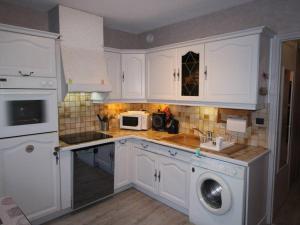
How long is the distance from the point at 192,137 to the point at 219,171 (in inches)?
34.8

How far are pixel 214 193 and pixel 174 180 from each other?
51 cm

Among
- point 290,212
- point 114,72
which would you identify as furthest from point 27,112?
point 290,212

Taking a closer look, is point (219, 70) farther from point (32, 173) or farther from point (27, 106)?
point (32, 173)

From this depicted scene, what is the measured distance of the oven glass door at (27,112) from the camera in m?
1.98

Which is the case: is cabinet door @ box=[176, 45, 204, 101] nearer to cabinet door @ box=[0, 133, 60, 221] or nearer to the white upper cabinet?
the white upper cabinet

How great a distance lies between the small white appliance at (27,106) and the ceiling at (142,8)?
97cm

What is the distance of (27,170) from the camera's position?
2.15m

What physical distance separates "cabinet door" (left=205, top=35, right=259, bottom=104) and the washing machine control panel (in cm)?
66

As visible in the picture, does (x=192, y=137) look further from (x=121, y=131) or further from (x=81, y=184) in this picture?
(x=81, y=184)

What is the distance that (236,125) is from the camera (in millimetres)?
2398

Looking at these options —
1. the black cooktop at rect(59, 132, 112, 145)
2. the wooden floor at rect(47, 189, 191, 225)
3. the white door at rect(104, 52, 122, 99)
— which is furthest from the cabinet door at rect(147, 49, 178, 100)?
the wooden floor at rect(47, 189, 191, 225)

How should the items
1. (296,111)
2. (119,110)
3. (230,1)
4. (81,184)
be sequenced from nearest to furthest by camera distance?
(230,1) → (81,184) → (296,111) → (119,110)

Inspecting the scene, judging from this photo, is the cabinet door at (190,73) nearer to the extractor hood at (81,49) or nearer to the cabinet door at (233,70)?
the cabinet door at (233,70)

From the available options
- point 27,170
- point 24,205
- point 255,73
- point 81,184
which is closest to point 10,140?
point 27,170
